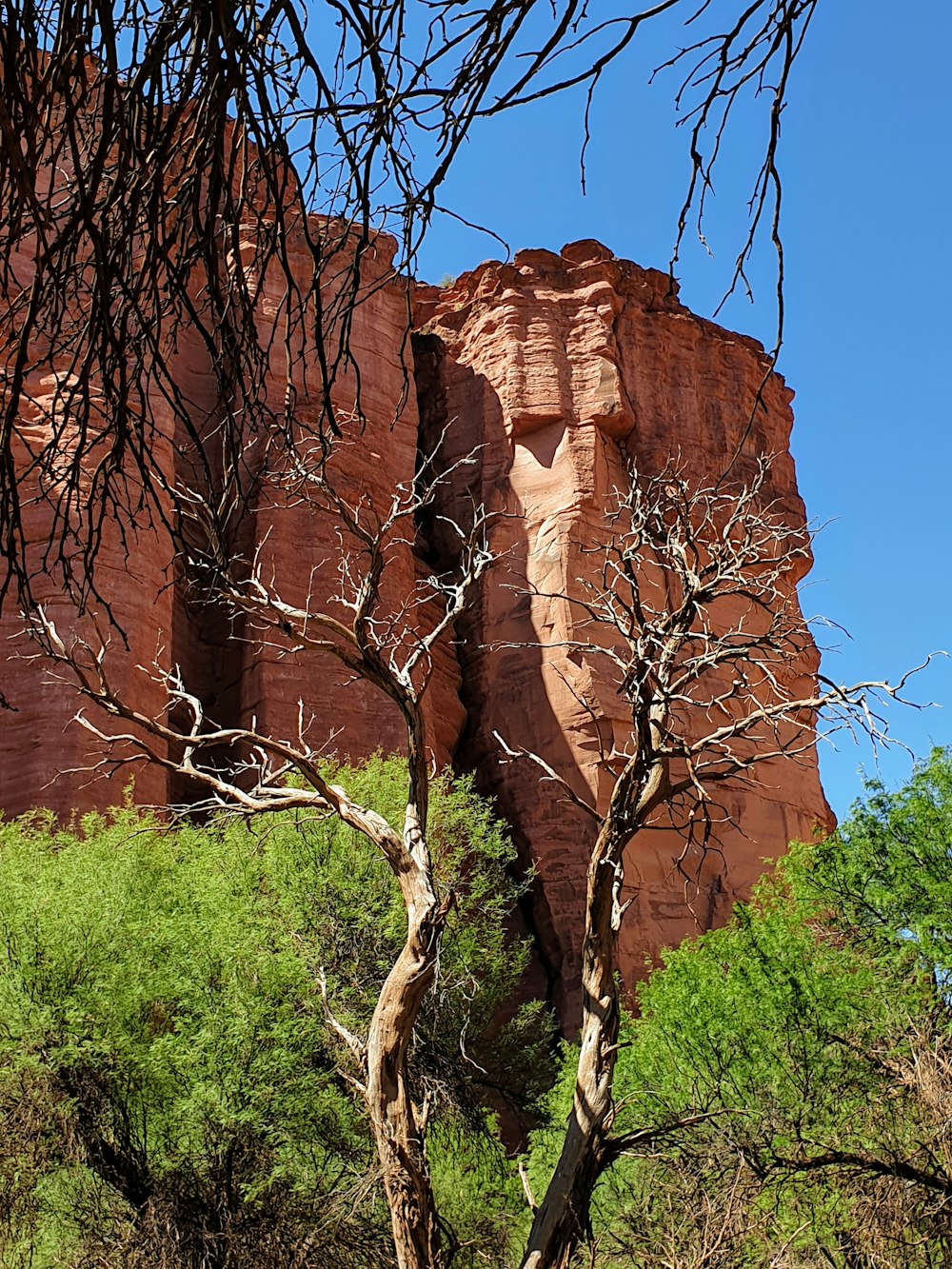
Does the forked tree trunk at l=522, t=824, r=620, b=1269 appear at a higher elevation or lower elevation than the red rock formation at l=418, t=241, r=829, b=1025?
lower

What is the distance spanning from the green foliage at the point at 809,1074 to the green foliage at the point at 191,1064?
220 centimetres

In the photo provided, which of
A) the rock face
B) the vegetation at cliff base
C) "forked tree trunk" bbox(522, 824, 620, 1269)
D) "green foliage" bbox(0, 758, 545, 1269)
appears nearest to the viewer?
"forked tree trunk" bbox(522, 824, 620, 1269)

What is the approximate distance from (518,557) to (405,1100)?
72.0 ft

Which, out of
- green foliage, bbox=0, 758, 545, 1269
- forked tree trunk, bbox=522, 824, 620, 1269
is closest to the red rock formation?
green foliage, bbox=0, 758, 545, 1269

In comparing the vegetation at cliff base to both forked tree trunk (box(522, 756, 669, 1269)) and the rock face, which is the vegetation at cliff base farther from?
the rock face

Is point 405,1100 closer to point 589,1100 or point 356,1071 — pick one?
point 589,1100

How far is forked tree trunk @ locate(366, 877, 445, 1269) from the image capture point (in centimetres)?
777

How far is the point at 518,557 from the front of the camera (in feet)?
96.8

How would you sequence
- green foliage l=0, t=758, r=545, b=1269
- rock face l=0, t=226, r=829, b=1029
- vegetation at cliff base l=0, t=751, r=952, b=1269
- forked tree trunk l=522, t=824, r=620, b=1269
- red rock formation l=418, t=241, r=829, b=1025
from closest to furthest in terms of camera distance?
forked tree trunk l=522, t=824, r=620, b=1269 < vegetation at cliff base l=0, t=751, r=952, b=1269 < green foliage l=0, t=758, r=545, b=1269 < rock face l=0, t=226, r=829, b=1029 < red rock formation l=418, t=241, r=829, b=1025

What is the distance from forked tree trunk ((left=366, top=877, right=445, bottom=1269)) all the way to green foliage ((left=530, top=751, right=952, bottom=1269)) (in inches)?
60.0

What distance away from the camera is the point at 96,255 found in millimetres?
2291

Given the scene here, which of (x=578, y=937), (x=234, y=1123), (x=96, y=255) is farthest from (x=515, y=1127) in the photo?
(x=96, y=255)

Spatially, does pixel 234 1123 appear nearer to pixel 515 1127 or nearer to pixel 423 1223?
pixel 423 1223

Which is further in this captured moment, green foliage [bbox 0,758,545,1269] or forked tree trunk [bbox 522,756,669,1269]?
green foliage [bbox 0,758,545,1269]
